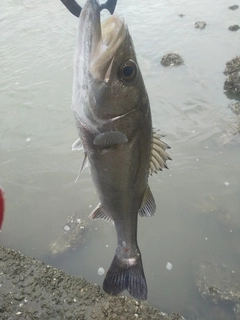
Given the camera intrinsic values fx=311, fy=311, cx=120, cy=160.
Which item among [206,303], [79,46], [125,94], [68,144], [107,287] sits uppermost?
[79,46]

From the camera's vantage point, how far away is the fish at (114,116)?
159 centimetres

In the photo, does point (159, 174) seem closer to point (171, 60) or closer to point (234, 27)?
point (171, 60)

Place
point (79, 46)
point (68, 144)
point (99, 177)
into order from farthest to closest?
1. point (68, 144)
2. point (99, 177)
3. point (79, 46)

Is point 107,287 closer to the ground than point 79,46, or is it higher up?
closer to the ground

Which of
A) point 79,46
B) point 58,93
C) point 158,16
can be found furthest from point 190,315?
point 158,16

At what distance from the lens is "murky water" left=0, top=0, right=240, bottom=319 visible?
3.90 m

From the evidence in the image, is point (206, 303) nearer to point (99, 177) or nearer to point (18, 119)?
point (99, 177)

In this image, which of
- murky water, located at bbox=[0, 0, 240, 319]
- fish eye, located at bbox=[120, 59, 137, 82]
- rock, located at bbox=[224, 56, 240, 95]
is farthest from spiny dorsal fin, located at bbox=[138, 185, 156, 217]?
rock, located at bbox=[224, 56, 240, 95]

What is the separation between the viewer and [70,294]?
9.41ft

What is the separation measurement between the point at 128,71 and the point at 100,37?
222mm

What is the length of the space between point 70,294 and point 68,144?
323cm

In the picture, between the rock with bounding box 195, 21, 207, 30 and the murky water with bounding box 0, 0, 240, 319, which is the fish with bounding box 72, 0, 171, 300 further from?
the rock with bounding box 195, 21, 207, 30

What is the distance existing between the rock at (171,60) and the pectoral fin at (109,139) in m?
6.65

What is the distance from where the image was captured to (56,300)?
281cm
